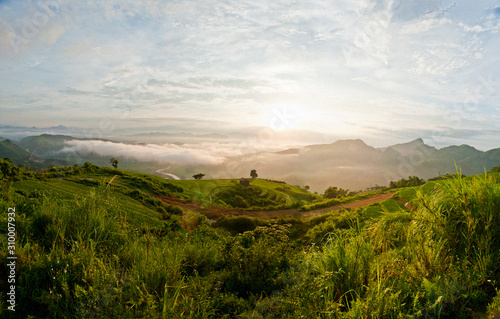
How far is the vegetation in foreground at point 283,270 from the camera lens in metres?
3.55

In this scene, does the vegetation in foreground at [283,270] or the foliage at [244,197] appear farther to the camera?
the foliage at [244,197]

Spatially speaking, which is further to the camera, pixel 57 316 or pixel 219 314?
pixel 219 314

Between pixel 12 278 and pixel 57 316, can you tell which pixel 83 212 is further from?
pixel 57 316

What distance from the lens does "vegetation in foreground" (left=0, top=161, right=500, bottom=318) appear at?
11.6ft

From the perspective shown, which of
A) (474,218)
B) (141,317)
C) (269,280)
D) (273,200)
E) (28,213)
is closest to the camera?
(141,317)

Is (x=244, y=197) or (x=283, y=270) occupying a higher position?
(x=283, y=270)

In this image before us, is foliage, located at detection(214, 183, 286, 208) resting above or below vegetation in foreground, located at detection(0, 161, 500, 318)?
below

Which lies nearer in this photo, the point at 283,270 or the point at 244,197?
the point at 283,270

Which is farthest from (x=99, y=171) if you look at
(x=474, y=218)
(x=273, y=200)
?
(x=474, y=218)

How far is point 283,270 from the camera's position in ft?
18.7

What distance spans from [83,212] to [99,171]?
68.8 feet

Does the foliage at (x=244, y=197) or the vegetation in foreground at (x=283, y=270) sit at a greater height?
the vegetation in foreground at (x=283, y=270)

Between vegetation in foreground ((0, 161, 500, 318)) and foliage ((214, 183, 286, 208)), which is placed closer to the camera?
vegetation in foreground ((0, 161, 500, 318))

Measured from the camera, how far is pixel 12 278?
4.11 metres
